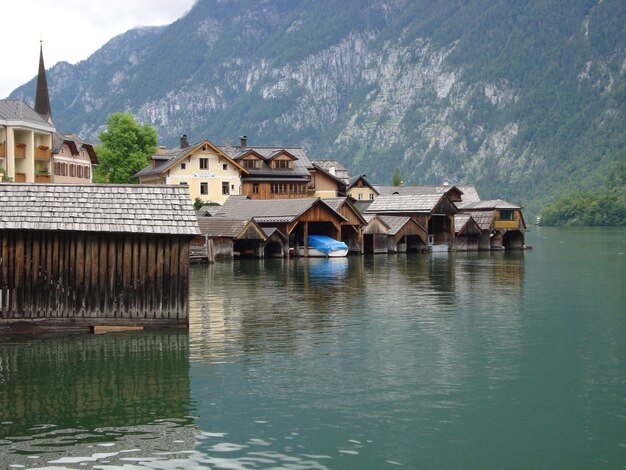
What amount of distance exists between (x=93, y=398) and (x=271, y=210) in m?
63.6

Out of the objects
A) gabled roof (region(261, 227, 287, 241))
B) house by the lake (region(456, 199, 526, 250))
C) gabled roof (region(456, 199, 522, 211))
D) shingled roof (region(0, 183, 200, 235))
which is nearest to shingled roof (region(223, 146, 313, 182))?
gabled roof (region(456, 199, 522, 211))

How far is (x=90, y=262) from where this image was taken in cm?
3006

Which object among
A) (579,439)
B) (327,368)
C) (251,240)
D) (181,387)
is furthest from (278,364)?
(251,240)

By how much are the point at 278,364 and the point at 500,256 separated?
Answer: 65.0 m

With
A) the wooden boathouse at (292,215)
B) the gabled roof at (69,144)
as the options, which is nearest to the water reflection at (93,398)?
the wooden boathouse at (292,215)

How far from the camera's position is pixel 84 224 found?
29.8m

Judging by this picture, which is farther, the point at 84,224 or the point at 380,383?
the point at 84,224

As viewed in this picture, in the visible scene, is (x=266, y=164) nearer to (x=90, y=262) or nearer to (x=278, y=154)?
(x=278, y=154)

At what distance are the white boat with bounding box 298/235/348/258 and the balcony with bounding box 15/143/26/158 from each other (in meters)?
25.2

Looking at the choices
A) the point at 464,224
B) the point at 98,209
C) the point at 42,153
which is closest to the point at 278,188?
the point at 464,224

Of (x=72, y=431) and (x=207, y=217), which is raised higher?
(x=207, y=217)

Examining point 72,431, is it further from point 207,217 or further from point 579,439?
point 207,217

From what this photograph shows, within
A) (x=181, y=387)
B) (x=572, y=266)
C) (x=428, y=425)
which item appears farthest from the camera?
(x=572, y=266)

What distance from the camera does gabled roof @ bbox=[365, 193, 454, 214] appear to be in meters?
97.4
